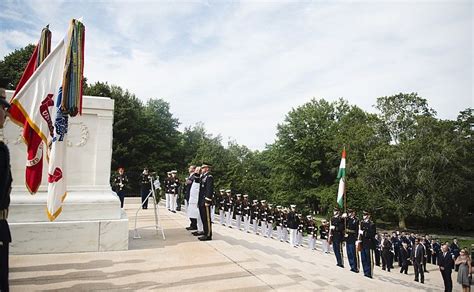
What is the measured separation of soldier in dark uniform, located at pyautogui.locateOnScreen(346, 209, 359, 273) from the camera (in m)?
11.5

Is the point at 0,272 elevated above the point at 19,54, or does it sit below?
below

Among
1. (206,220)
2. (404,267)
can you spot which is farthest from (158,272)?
(404,267)

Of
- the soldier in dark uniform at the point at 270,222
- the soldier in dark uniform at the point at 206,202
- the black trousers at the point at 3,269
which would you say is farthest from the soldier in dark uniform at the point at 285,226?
the black trousers at the point at 3,269

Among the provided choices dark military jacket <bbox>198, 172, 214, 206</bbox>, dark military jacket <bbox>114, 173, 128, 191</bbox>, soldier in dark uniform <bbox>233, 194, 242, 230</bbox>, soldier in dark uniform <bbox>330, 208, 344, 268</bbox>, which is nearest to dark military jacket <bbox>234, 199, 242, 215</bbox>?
soldier in dark uniform <bbox>233, 194, 242, 230</bbox>

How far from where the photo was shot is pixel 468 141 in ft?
119

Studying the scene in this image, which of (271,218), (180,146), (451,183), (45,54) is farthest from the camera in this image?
(180,146)

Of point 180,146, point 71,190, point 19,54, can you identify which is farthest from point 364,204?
point 19,54

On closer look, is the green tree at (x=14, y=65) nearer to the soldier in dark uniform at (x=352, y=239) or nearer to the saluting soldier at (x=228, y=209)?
the saluting soldier at (x=228, y=209)

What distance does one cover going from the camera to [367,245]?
39.0ft

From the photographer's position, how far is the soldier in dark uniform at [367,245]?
11.7 meters

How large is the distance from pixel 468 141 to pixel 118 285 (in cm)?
4148

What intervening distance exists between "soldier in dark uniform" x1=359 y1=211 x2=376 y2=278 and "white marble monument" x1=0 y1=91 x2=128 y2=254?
8.78 meters

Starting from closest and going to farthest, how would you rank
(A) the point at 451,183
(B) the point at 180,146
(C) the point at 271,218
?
(C) the point at 271,218 → (A) the point at 451,183 → (B) the point at 180,146

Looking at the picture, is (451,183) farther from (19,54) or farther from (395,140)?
(19,54)
